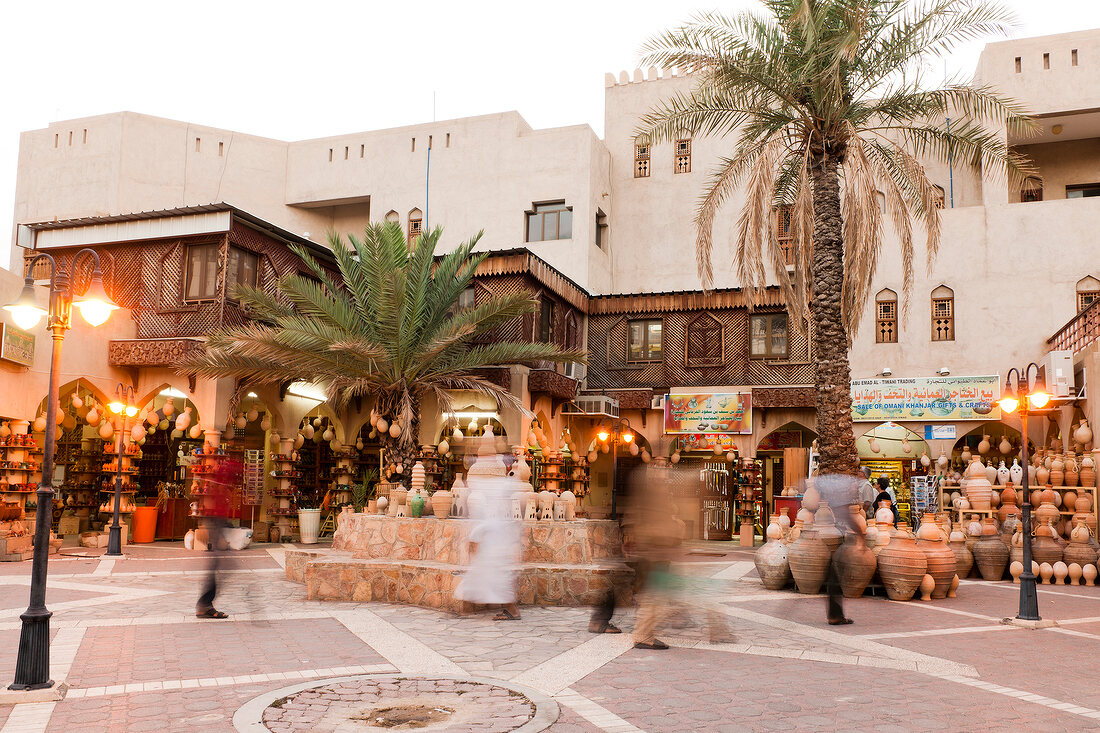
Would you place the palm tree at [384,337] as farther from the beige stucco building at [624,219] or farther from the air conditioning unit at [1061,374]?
the air conditioning unit at [1061,374]

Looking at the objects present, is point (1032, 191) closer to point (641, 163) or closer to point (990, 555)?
point (641, 163)

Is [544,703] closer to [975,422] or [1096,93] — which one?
[975,422]

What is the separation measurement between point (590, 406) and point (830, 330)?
413 inches

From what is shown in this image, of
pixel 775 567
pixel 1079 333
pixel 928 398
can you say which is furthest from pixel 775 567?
pixel 928 398

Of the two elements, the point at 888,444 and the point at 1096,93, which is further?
the point at 1096,93

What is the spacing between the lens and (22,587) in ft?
38.1

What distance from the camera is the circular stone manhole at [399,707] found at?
208 inches

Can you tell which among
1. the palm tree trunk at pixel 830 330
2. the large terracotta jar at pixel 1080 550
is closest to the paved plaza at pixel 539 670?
the palm tree trunk at pixel 830 330

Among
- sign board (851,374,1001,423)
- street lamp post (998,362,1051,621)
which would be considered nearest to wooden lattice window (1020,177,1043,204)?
sign board (851,374,1001,423)

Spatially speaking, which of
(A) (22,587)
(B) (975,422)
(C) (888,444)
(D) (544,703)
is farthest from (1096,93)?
(A) (22,587)

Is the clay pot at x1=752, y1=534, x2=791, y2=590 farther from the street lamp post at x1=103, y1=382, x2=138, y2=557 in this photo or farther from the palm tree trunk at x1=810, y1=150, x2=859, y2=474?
the street lamp post at x1=103, y1=382, x2=138, y2=557

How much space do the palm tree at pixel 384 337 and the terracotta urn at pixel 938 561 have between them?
8922 millimetres

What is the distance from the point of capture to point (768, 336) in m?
23.8

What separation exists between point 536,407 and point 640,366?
14.8ft
